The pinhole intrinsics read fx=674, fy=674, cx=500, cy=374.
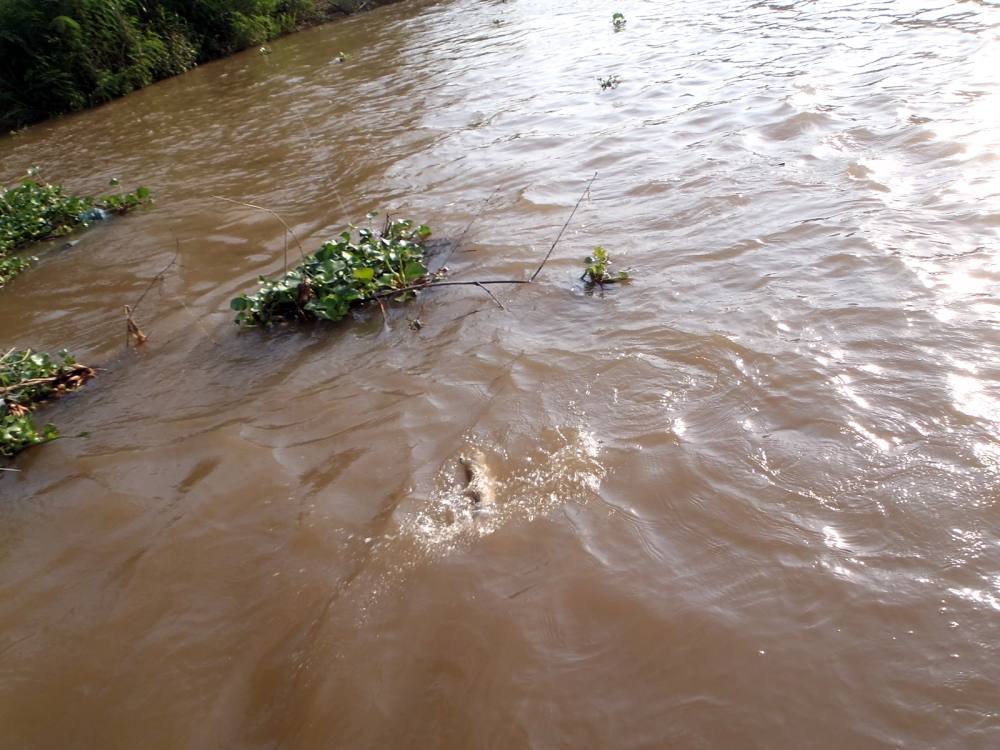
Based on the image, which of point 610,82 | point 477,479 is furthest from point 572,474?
point 610,82

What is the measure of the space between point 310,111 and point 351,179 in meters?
3.67

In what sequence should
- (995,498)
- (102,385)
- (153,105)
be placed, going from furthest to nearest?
(153,105), (102,385), (995,498)

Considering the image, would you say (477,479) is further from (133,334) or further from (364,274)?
(133,334)

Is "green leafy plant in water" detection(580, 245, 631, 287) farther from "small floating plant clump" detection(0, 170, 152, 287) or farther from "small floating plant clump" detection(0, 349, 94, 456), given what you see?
"small floating plant clump" detection(0, 170, 152, 287)

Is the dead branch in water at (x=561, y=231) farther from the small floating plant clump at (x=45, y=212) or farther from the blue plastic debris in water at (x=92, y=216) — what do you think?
the blue plastic debris in water at (x=92, y=216)

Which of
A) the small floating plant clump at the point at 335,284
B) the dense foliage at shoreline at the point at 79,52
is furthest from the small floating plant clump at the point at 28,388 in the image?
the dense foliage at shoreline at the point at 79,52

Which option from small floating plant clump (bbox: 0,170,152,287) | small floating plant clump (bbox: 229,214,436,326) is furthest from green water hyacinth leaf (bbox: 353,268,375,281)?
small floating plant clump (bbox: 0,170,152,287)

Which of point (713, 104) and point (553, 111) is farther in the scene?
point (553, 111)

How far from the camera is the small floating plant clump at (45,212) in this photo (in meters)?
7.28

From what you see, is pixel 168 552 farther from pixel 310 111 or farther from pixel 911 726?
pixel 310 111

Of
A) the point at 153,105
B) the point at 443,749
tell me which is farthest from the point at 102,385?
the point at 153,105

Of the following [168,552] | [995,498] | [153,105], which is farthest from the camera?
[153,105]

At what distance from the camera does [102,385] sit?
4469mm

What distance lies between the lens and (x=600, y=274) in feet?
14.7
